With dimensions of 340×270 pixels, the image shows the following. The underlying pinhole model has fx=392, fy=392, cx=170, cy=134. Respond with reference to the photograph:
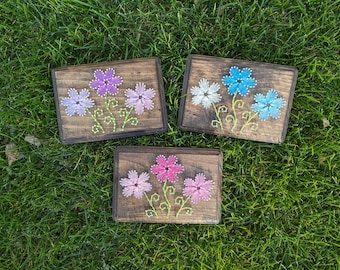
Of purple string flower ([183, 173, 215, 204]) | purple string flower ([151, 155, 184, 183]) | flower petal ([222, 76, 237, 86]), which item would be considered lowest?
purple string flower ([183, 173, 215, 204])

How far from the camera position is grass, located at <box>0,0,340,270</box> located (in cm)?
141

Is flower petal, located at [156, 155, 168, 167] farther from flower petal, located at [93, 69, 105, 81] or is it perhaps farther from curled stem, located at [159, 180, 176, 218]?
flower petal, located at [93, 69, 105, 81]

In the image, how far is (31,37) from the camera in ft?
4.78

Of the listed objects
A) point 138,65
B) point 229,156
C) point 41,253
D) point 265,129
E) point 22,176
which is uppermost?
point 138,65

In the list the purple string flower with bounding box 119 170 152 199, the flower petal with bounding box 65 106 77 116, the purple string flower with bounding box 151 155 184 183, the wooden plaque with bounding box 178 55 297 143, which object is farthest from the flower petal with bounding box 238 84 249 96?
the flower petal with bounding box 65 106 77 116

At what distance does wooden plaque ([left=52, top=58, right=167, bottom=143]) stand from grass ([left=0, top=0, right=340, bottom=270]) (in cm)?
5

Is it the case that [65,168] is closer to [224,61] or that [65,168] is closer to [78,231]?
[78,231]

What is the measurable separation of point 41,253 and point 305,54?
121 centimetres

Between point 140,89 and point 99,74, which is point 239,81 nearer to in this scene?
point 140,89

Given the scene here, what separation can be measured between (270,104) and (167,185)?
18.2 inches

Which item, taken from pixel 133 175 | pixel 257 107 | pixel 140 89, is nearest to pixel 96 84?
pixel 140 89

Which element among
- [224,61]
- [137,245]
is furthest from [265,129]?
[137,245]

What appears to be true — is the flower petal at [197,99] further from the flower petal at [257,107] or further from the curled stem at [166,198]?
the curled stem at [166,198]

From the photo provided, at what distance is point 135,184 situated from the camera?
1.39 metres
